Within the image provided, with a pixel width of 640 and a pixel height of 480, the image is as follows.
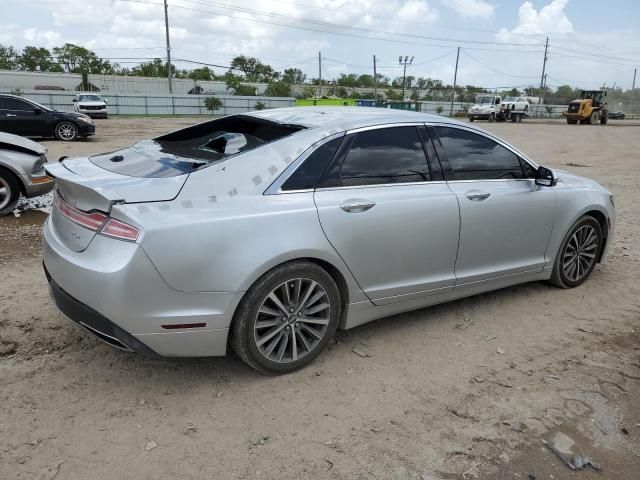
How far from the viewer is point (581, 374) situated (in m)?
3.43

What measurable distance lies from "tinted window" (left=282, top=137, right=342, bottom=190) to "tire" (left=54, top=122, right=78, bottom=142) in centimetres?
1571

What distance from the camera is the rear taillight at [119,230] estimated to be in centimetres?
268

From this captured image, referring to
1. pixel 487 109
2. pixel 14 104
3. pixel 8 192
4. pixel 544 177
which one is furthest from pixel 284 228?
pixel 487 109

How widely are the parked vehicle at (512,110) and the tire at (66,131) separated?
37.8m

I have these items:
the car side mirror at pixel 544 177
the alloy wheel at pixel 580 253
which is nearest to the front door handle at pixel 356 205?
the car side mirror at pixel 544 177

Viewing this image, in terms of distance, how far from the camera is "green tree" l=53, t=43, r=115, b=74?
89188mm

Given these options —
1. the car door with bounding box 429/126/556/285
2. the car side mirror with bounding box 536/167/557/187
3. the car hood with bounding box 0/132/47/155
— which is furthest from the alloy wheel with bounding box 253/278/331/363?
the car hood with bounding box 0/132/47/155

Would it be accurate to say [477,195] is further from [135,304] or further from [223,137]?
[135,304]

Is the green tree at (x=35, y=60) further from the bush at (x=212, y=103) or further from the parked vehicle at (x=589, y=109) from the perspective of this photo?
the parked vehicle at (x=589, y=109)

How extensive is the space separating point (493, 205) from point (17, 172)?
5866mm

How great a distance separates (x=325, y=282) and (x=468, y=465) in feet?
4.15

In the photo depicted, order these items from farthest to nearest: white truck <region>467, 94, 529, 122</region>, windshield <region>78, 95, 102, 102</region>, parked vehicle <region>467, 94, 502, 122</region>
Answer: white truck <region>467, 94, 529, 122</region> → parked vehicle <region>467, 94, 502, 122</region> → windshield <region>78, 95, 102, 102</region>

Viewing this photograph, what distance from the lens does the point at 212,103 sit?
4981cm

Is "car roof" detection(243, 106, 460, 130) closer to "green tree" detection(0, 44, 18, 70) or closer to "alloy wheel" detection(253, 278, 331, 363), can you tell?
"alloy wheel" detection(253, 278, 331, 363)
